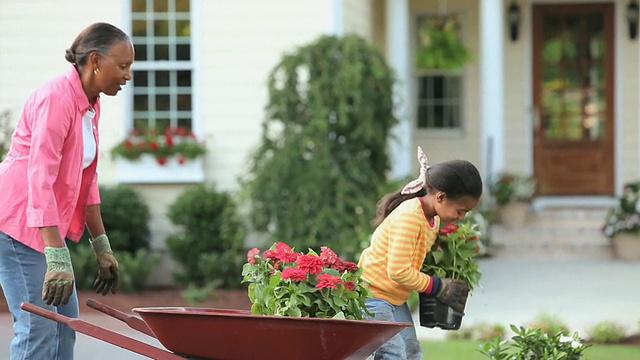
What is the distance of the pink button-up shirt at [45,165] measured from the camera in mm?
4465

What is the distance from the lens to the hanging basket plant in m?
14.2

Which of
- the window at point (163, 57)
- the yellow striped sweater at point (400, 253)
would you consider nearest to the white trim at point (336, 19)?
the window at point (163, 57)

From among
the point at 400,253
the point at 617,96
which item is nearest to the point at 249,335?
the point at 400,253

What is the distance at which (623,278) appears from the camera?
11.9 metres

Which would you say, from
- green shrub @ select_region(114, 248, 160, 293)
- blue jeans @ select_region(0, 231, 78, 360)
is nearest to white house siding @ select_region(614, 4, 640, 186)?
green shrub @ select_region(114, 248, 160, 293)

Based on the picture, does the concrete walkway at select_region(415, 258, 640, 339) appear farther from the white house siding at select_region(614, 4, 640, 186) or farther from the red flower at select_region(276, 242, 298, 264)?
the red flower at select_region(276, 242, 298, 264)

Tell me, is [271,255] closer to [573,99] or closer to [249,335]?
[249,335]

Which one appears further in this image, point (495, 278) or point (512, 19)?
point (512, 19)

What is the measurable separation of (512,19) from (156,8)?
4582 millimetres

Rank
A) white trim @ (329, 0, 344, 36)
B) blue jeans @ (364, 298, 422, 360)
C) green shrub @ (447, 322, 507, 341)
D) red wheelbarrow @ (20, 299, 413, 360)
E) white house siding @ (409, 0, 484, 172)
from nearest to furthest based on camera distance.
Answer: red wheelbarrow @ (20, 299, 413, 360)
blue jeans @ (364, 298, 422, 360)
green shrub @ (447, 322, 507, 341)
white trim @ (329, 0, 344, 36)
white house siding @ (409, 0, 484, 172)

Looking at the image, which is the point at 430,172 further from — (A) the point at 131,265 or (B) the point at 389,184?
(A) the point at 131,265

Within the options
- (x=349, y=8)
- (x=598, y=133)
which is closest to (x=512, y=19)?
(x=598, y=133)

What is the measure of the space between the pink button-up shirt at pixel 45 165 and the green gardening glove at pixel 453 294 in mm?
1540

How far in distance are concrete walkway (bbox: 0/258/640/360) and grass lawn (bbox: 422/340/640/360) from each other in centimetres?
41
